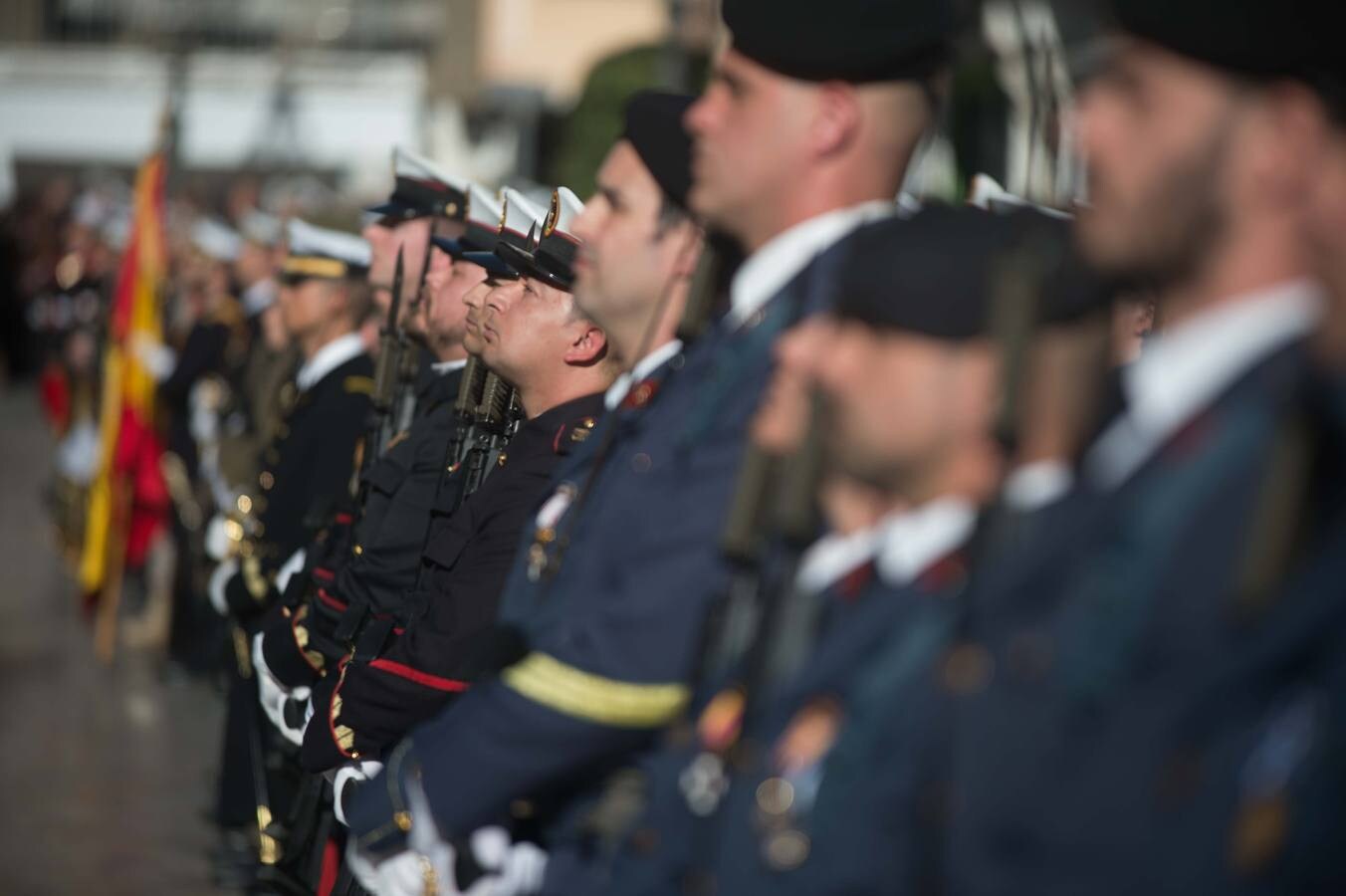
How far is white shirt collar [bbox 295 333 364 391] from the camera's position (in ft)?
22.0

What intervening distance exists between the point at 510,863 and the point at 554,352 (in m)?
1.36

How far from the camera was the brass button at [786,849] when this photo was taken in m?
2.20

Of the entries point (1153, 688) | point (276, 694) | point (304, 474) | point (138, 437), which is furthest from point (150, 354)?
point (1153, 688)

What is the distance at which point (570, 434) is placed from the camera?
3.96 metres

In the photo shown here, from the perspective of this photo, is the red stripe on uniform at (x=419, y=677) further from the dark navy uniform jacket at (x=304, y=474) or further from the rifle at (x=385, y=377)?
the dark navy uniform jacket at (x=304, y=474)

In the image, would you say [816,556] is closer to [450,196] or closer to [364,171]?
[450,196]

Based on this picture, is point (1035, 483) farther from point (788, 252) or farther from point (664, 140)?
point (664, 140)

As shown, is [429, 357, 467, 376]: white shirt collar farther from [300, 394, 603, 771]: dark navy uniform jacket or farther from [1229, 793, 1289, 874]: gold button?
[1229, 793, 1289, 874]: gold button

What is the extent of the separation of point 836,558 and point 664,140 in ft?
2.96

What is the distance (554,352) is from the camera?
163 inches

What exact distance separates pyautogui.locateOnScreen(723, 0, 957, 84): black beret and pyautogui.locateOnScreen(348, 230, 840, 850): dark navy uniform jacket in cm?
24

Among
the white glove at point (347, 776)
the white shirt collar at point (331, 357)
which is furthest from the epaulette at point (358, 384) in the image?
the white glove at point (347, 776)

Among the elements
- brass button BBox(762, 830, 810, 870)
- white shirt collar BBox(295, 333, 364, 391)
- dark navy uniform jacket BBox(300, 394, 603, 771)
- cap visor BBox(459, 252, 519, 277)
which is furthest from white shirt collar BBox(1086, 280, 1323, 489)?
white shirt collar BBox(295, 333, 364, 391)

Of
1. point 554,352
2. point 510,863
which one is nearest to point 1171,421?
point 510,863
